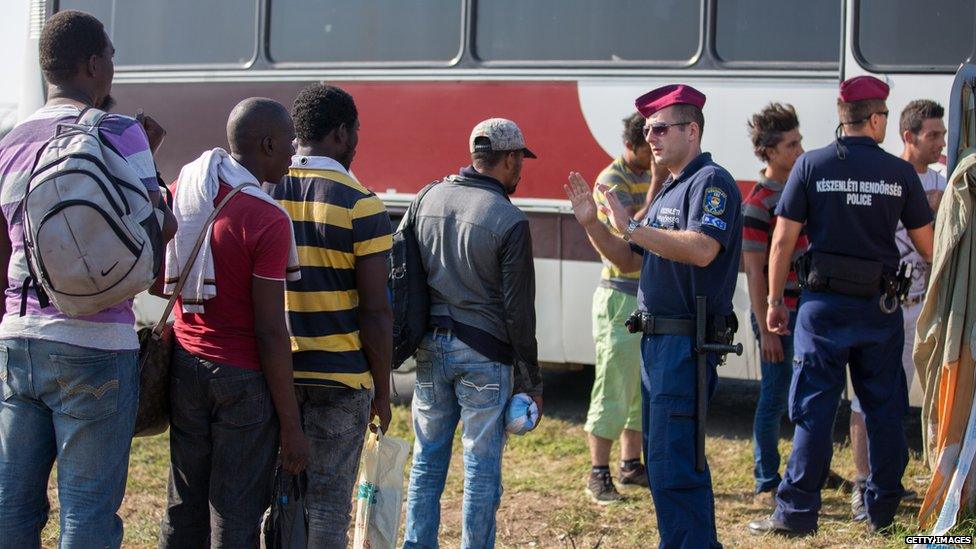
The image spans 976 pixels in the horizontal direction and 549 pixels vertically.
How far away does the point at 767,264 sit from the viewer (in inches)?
217

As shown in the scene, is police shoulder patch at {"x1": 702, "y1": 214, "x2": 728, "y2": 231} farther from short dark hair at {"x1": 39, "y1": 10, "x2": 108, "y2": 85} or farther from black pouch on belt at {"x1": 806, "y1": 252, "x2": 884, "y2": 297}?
short dark hair at {"x1": 39, "y1": 10, "x2": 108, "y2": 85}

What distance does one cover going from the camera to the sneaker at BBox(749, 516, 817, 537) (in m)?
4.80

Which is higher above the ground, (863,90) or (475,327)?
(863,90)

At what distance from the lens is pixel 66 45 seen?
3.07 m

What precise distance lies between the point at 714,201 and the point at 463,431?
1.30m

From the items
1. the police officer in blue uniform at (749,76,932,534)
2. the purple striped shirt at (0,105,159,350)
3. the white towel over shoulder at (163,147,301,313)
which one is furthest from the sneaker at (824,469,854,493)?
the purple striped shirt at (0,105,159,350)

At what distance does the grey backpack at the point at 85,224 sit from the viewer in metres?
2.82

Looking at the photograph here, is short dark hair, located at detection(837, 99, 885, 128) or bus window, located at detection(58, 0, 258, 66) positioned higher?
bus window, located at detection(58, 0, 258, 66)

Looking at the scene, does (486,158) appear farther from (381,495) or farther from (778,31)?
(778,31)

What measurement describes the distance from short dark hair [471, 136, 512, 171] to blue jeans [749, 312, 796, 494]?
6.77 ft

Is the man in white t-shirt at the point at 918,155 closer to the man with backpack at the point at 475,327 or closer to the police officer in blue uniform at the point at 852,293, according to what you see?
the police officer in blue uniform at the point at 852,293

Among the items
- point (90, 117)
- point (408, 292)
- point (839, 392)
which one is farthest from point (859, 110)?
point (90, 117)

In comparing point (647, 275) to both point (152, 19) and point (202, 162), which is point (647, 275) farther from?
point (152, 19)

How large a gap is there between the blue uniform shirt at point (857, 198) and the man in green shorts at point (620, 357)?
979 millimetres
